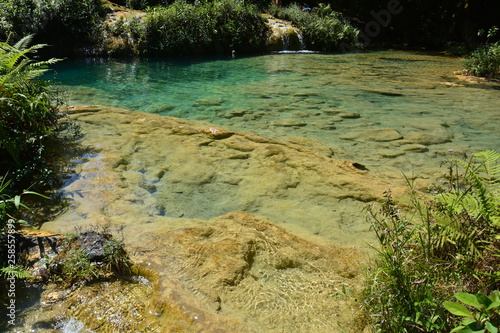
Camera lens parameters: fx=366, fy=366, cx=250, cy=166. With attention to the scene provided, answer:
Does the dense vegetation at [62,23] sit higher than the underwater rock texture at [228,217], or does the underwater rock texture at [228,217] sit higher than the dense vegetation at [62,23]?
the dense vegetation at [62,23]

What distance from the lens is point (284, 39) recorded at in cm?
1759

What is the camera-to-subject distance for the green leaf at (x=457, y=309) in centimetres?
160

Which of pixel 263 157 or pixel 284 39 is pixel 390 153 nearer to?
pixel 263 157

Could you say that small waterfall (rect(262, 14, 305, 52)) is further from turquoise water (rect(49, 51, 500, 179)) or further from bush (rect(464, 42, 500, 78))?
bush (rect(464, 42, 500, 78))

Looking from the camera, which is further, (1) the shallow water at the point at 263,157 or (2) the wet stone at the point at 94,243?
(1) the shallow water at the point at 263,157

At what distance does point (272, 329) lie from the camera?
2.35 metres

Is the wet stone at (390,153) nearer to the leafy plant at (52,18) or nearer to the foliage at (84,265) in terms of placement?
the foliage at (84,265)

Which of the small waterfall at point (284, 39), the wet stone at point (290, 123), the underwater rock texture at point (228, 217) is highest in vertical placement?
the small waterfall at point (284, 39)

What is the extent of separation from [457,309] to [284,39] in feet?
56.8

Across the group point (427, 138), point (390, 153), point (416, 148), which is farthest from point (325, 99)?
point (390, 153)

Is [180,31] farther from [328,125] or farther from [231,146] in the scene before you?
[231,146]

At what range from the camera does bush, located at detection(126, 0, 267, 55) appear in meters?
15.6

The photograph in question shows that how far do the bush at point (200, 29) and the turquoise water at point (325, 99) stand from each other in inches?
61.6

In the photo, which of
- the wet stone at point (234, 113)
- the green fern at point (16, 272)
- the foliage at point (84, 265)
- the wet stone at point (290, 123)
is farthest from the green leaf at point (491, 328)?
the wet stone at point (234, 113)
